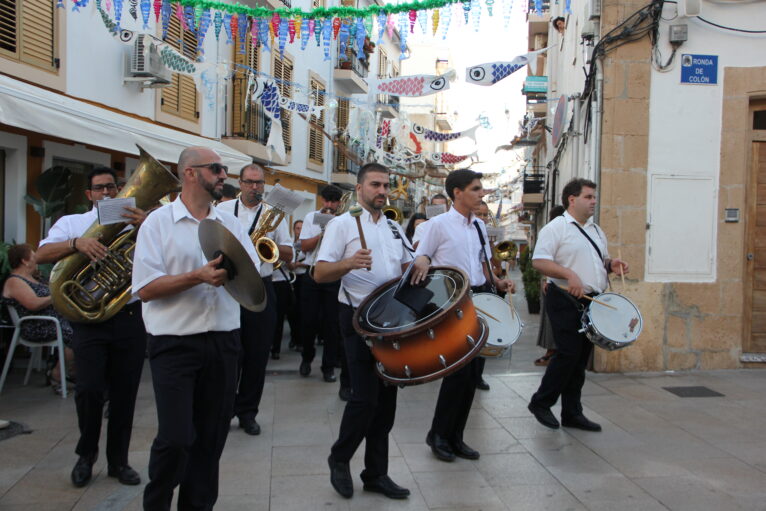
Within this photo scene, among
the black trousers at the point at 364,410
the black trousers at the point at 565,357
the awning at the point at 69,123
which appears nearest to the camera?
the black trousers at the point at 364,410

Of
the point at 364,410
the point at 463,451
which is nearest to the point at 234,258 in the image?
the point at 364,410

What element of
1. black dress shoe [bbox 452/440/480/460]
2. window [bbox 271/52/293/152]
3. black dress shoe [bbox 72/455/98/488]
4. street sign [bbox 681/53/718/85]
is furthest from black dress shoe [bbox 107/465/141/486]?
window [bbox 271/52/293/152]

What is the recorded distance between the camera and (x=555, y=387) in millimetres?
5523

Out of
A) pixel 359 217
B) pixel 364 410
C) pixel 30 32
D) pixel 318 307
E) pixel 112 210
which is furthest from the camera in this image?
pixel 30 32

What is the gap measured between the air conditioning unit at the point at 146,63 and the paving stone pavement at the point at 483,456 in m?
5.65

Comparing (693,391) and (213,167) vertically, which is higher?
(213,167)

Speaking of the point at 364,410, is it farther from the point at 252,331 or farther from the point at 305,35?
the point at 305,35

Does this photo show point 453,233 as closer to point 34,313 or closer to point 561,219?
point 561,219

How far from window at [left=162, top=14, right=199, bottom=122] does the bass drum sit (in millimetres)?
9806

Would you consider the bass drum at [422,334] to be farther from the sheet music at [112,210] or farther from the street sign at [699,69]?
the street sign at [699,69]

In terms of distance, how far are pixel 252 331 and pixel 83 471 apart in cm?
154

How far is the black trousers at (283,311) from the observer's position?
7598mm

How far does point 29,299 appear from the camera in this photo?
6.39 meters

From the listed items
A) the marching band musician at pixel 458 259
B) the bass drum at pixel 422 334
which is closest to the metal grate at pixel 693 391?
the marching band musician at pixel 458 259
